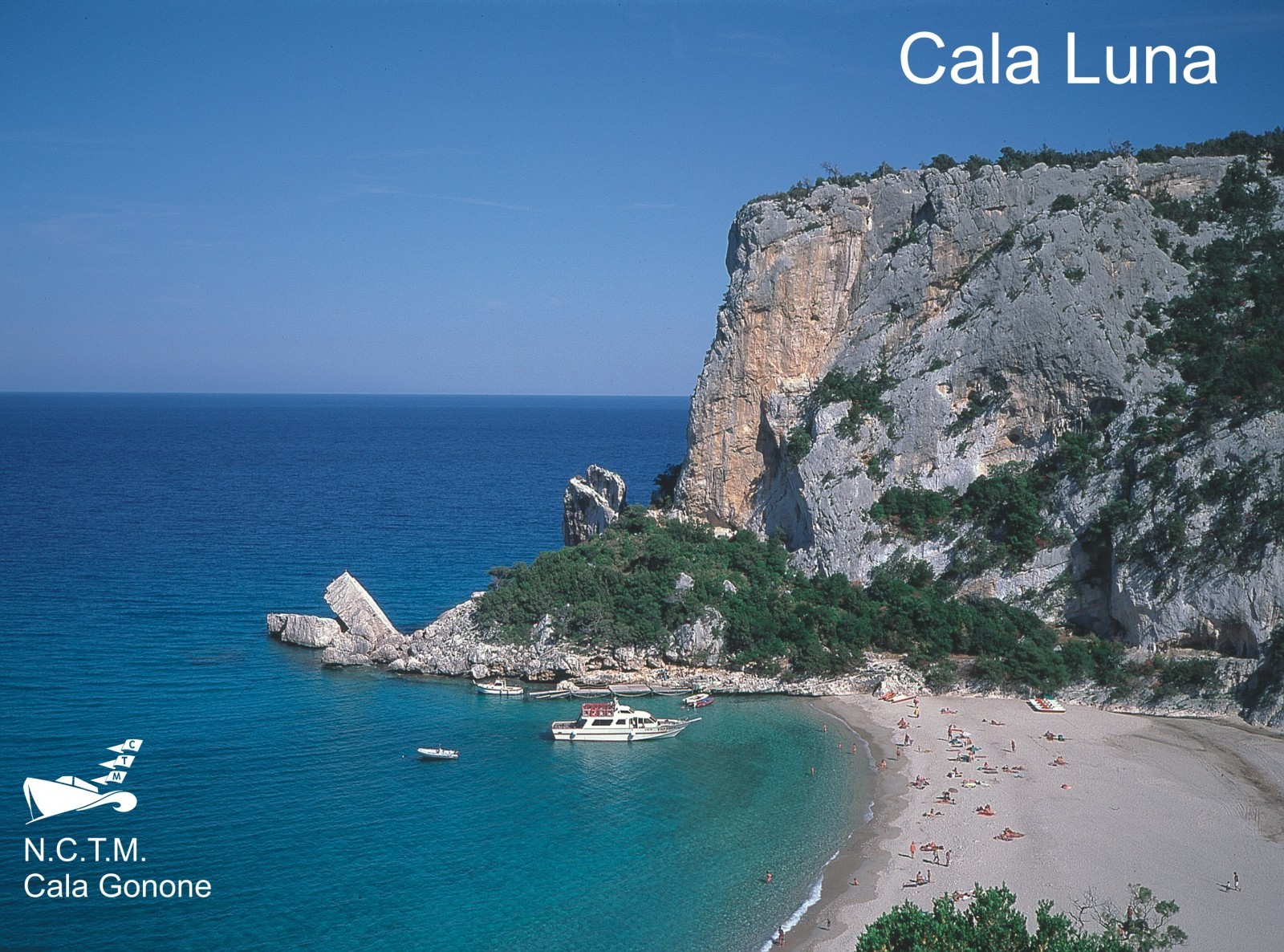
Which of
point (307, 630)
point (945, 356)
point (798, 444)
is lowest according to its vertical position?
point (307, 630)

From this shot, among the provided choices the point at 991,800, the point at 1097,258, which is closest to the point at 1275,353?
the point at 1097,258

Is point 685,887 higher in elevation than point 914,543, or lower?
lower

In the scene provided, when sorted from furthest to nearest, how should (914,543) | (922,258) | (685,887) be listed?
(922,258) < (914,543) < (685,887)

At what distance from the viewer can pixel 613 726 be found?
105 feet

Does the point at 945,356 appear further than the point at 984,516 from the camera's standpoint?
Yes

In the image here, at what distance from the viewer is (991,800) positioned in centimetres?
2711

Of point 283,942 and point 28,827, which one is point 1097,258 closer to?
point 283,942

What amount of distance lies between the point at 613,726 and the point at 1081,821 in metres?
13.7

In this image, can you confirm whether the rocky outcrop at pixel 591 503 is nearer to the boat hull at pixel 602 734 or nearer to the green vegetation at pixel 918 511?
the green vegetation at pixel 918 511

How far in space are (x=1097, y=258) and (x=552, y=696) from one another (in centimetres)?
2748

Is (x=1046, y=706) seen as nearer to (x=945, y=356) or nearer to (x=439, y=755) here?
(x=945, y=356)

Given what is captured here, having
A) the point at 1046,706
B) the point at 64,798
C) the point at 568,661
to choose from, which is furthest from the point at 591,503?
the point at 64,798

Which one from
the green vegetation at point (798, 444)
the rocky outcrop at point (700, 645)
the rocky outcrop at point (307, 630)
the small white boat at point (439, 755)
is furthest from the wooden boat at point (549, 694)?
the green vegetation at point (798, 444)

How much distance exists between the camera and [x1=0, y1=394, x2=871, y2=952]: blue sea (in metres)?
21.5
